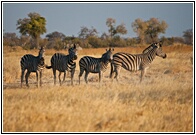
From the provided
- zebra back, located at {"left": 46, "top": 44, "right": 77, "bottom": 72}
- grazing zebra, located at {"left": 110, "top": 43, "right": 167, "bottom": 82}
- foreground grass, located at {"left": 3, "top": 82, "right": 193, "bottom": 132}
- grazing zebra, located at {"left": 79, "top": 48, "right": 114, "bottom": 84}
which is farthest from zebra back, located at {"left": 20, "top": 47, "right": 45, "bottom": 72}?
grazing zebra, located at {"left": 110, "top": 43, "right": 167, "bottom": 82}

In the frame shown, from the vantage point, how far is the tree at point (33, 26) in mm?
42250

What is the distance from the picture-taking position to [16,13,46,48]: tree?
42.2 metres

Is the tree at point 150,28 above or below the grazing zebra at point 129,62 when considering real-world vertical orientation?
above

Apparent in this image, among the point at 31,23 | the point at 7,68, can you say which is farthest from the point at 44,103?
the point at 31,23

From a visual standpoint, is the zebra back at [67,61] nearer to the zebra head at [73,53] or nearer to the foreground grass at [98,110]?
the zebra head at [73,53]

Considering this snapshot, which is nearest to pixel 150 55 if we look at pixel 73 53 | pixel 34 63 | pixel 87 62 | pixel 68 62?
pixel 87 62

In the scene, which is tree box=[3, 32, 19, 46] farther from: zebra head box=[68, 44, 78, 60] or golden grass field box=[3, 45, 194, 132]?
golden grass field box=[3, 45, 194, 132]

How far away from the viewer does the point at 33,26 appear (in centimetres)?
4244

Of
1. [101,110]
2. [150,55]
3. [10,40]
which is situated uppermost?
[10,40]

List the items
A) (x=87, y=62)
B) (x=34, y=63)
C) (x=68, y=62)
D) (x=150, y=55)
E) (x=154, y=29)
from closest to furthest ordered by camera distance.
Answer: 1. (x=34, y=63)
2. (x=68, y=62)
3. (x=87, y=62)
4. (x=150, y=55)
5. (x=154, y=29)

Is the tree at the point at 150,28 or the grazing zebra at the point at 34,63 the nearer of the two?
the grazing zebra at the point at 34,63

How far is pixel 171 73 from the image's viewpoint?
15320mm

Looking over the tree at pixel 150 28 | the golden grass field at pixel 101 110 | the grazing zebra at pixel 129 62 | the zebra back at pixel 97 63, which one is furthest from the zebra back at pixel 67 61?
the tree at pixel 150 28

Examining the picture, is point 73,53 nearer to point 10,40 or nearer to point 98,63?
point 98,63
